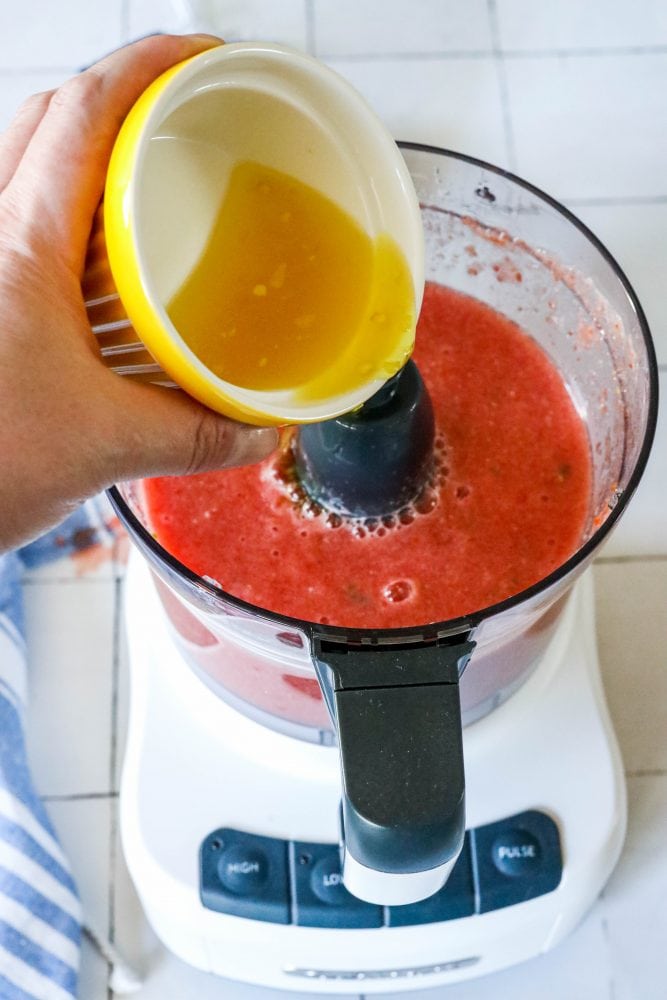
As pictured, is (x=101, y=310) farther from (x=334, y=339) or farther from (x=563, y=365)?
(x=563, y=365)

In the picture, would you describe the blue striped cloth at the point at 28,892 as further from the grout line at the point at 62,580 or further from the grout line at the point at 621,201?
the grout line at the point at 621,201

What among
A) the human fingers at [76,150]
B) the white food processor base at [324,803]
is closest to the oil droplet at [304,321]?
the human fingers at [76,150]

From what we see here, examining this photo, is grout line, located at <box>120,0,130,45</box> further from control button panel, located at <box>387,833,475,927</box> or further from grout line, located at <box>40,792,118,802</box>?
control button panel, located at <box>387,833,475,927</box>

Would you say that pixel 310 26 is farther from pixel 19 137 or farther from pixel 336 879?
pixel 336 879

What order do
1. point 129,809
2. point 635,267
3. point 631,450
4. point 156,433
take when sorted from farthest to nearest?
1. point 635,267
2. point 129,809
3. point 631,450
4. point 156,433

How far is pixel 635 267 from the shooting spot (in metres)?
0.92

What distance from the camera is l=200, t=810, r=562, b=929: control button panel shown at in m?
0.65

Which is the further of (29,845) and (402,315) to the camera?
(29,845)

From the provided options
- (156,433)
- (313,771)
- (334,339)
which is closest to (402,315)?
(334,339)

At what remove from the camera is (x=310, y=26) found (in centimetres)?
99

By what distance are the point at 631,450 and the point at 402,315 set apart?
6.3 inches

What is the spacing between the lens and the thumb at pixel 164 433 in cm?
44

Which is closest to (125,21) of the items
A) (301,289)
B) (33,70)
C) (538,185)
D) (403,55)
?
(33,70)

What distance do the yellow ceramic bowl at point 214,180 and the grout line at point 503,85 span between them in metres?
0.49
